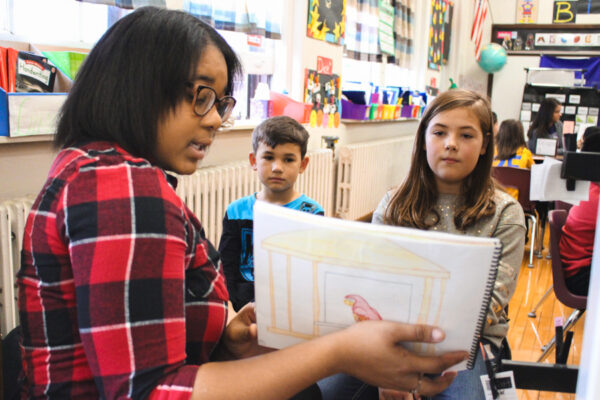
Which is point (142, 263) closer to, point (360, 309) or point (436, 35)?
point (360, 309)

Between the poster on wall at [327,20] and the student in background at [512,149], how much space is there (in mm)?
1556

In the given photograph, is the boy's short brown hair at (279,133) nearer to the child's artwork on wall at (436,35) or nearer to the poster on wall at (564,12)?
the child's artwork on wall at (436,35)

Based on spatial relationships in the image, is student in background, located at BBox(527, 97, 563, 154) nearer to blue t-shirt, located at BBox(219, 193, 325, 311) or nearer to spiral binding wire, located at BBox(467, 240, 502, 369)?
blue t-shirt, located at BBox(219, 193, 325, 311)

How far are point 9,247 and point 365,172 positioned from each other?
143 inches

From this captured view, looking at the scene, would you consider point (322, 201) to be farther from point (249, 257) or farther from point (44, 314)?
point (44, 314)

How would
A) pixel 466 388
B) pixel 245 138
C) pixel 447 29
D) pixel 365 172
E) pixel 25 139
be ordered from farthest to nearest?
pixel 447 29
pixel 365 172
pixel 245 138
pixel 25 139
pixel 466 388

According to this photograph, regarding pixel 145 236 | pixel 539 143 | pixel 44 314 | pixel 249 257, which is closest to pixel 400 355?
pixel 145 236

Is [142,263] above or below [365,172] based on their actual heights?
above

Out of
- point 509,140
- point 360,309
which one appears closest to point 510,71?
point 509,140

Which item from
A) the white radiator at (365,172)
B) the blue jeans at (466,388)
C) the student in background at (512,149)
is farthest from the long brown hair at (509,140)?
the blue jeans at (466,388)

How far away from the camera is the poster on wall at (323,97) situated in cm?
415

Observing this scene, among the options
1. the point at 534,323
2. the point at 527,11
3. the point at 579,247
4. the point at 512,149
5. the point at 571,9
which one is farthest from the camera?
the point at 527,11

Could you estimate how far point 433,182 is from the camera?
65.3 inches

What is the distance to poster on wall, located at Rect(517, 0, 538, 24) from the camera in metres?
9.20
